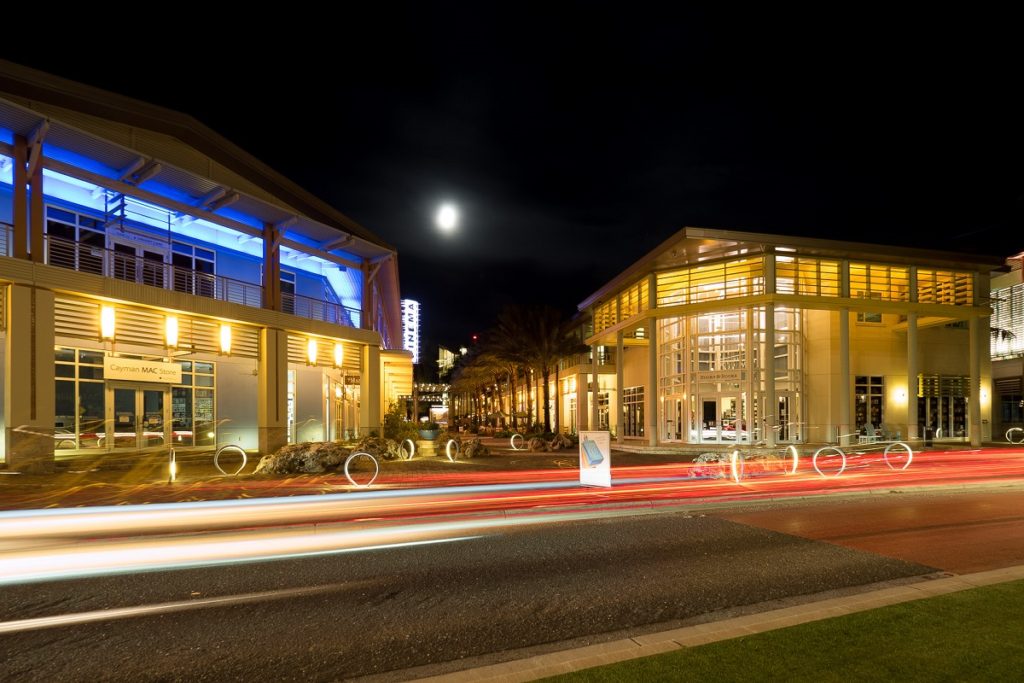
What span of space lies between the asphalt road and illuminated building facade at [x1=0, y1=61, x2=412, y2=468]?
12129 mm

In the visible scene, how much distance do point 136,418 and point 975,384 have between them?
3674cm

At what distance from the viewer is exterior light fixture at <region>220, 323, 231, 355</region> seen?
2258 cm

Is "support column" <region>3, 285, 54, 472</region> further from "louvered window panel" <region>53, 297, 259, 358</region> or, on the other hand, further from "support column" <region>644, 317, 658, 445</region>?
"support column" <region>644, 317, 658, 445</region>

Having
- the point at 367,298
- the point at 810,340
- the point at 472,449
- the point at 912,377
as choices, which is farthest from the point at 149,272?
the point at 912,377

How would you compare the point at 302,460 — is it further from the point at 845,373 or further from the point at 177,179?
the point at 845,373

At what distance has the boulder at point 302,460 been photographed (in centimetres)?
1836

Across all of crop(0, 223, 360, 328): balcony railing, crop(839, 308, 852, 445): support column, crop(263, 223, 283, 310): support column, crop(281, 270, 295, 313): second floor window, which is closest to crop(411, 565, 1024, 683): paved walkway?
crop(0, 223, 360, 328): balcony railing

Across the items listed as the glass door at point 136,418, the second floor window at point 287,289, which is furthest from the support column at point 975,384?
the glass door at point 136,418

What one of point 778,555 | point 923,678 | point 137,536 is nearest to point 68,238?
point 137,536

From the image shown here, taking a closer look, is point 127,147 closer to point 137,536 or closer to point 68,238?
point 68,238

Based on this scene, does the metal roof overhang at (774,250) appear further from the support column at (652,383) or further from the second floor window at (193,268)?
the second floor window at (193,268)

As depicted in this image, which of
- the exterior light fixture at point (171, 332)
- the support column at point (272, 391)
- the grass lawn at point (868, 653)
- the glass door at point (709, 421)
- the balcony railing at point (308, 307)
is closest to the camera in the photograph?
the grass lawn at point (868, 653)

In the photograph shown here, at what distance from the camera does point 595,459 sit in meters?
15.0

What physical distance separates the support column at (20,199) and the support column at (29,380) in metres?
1.14
